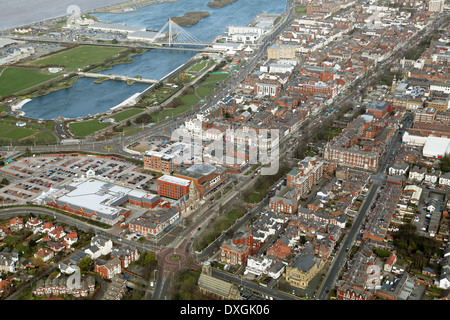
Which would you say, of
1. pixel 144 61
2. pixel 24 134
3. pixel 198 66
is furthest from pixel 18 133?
pixel 144 61

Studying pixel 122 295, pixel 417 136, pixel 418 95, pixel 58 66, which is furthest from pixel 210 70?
pixel 122 295

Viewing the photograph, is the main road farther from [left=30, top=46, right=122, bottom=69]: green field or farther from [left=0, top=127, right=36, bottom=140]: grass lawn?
[left=30, top=46, right=122, bottom=69]: green field

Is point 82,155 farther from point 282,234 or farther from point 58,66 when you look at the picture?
point 58,66

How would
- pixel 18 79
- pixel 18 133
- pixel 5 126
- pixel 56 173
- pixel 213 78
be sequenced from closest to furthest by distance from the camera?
pixel 56 173, pixel 18 133, pixel 5 126, pixel 213 78, pixel 18 79

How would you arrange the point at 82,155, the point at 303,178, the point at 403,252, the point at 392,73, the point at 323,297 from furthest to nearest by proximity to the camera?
the point at 392,73, the point at 82,155, the point at 303,178, the point at 403,252, the point at 323,297

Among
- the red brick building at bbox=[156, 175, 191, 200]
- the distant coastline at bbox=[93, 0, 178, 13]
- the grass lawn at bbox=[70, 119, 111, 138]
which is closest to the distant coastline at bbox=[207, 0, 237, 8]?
the distant coastline at bbox=[93, 0, 178, 13]

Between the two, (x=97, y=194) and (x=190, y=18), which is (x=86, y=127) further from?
(x=190, y=18)
